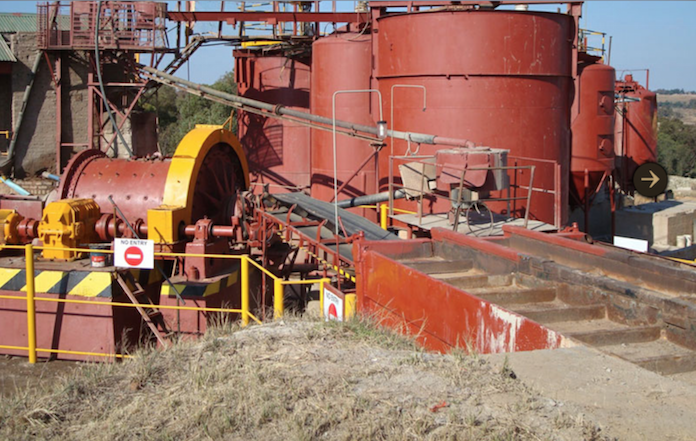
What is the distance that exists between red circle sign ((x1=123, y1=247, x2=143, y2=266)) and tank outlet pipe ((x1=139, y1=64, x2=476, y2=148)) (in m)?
5.37

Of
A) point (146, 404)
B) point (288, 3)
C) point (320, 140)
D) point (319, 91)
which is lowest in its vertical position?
point (146, 404)

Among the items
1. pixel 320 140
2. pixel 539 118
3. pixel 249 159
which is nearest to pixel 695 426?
pixel 539 118

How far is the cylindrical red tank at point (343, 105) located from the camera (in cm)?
1750

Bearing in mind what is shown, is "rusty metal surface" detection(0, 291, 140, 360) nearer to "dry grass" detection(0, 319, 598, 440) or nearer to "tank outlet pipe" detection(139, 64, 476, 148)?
"dry grass" detection(0, 319, 598, 440)

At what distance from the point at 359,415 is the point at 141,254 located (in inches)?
218

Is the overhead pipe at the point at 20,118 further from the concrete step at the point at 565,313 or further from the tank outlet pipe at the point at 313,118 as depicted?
the concrete step at the point at 565,313

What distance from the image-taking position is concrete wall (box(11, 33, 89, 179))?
2156 centimetres

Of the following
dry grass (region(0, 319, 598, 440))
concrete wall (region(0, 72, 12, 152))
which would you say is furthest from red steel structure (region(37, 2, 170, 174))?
dry grass (region(0, 319, 598, 440))

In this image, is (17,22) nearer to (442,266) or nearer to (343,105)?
(343,105)

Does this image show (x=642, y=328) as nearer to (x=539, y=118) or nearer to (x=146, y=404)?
(x=146, y=404)

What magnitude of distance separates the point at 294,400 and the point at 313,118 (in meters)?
11.9

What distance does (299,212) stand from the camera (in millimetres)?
12016

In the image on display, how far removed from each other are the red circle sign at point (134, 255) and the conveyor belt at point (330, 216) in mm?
3010

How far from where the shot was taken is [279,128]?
20750mm
